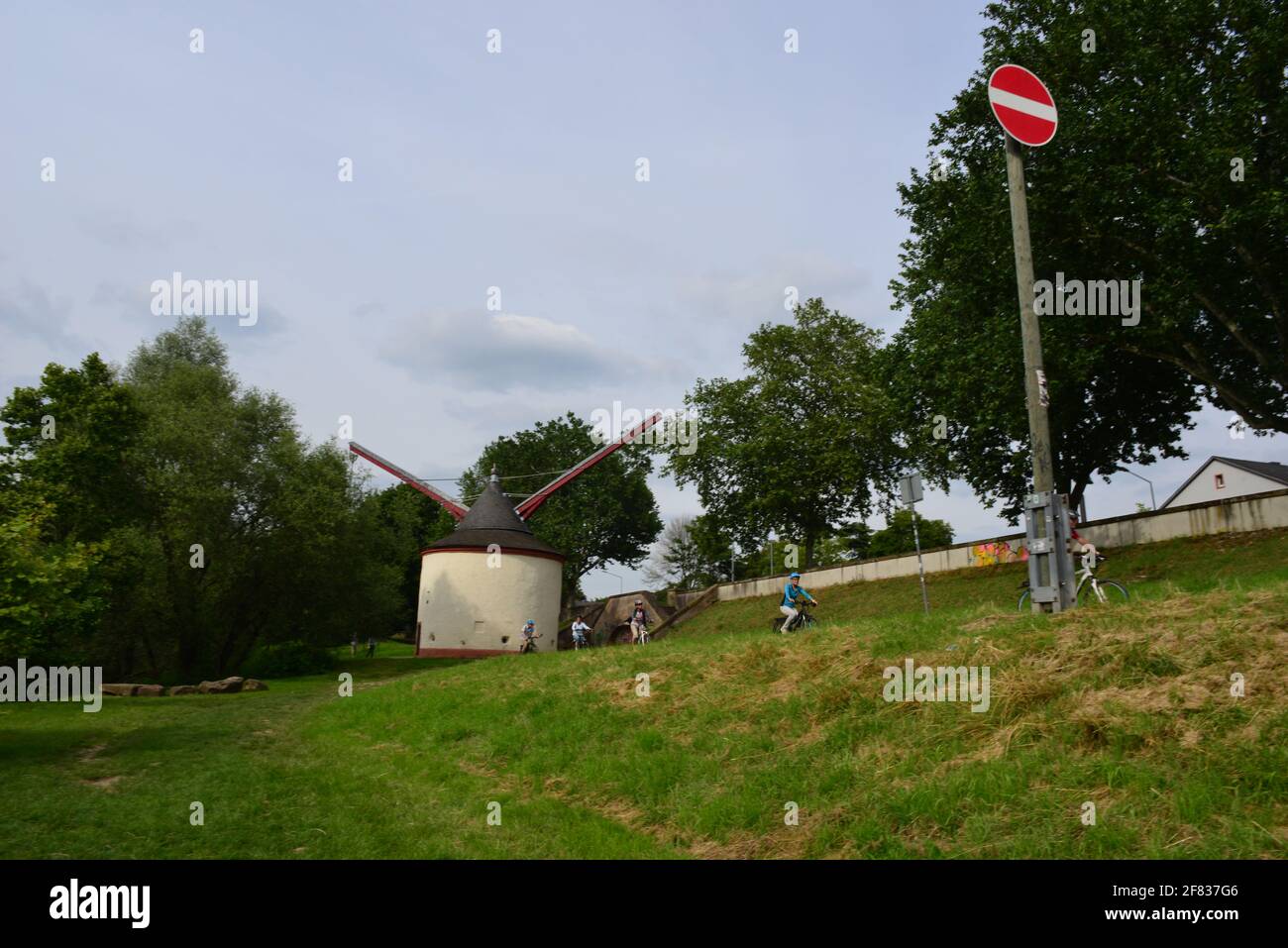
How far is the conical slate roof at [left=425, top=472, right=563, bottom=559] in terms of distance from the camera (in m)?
51.7

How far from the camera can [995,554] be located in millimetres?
35781

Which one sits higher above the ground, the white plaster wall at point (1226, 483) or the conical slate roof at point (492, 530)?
the white plaster wall at point (1226, 483)

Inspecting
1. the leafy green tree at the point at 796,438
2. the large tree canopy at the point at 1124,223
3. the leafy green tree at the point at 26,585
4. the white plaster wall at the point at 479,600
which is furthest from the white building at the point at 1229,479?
the leafy green tree at the point at 26,585

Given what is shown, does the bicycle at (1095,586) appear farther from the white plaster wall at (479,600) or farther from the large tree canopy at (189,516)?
the white plaster wall at (479,600)

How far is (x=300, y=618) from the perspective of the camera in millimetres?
43094

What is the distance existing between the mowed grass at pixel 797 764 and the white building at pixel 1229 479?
70.8 meters

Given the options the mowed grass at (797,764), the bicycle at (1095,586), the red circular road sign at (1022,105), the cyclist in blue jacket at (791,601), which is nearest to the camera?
the mowed grass at (797,764)

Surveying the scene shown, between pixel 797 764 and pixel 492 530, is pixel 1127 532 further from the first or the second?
pixel 492 530

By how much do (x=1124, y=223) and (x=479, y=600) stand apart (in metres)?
38.2

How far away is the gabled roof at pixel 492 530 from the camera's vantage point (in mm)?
51750

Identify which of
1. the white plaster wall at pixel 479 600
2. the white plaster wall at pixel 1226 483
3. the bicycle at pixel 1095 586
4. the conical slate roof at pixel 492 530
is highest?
the white plaster wall at pixel 1226 483

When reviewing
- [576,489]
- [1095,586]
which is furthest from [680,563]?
[1095,586]
